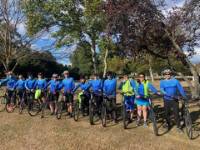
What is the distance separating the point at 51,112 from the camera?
20.9 meters

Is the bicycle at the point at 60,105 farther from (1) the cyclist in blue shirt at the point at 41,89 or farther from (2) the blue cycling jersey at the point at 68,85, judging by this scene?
(1) the cyclist in blue shirt at the point at 41,89

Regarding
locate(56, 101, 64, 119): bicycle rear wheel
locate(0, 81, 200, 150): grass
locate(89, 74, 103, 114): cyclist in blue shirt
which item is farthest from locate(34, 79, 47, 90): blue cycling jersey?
locate(0, 81, 200, 150): grass

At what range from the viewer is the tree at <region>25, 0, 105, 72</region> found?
35031mm

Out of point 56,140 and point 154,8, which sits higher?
point 154,8

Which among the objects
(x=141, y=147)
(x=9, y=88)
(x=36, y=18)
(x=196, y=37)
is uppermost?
(x=36, y=18)

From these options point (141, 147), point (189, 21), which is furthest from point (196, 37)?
point (141, 147)

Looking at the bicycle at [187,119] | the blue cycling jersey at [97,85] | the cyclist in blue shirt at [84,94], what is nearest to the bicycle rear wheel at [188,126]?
the bicycle at [187,119]

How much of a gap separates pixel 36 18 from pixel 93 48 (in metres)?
5.15

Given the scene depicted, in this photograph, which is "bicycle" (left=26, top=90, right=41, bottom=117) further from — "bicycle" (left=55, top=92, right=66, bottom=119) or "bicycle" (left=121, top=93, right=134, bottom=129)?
"bicycle" (left=121, top=93, right=134, bottom=129)

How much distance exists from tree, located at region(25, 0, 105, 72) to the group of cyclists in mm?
12126

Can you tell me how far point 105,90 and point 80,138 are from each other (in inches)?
153

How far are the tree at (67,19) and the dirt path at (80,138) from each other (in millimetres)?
17709

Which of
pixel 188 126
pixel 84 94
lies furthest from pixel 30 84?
pixel 188 126

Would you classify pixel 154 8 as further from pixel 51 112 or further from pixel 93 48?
pixel 93 48
